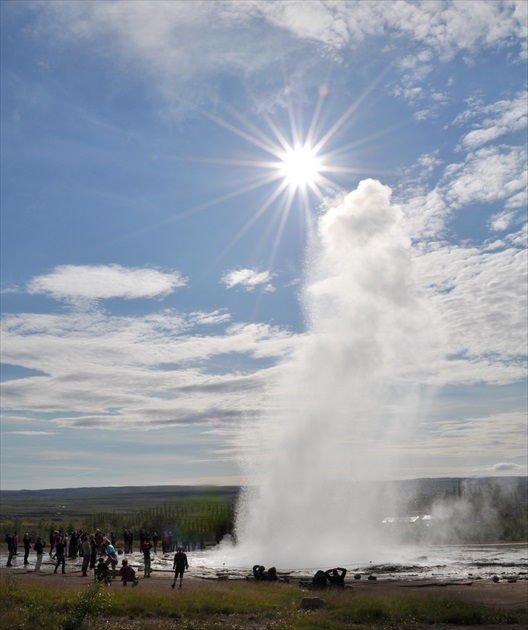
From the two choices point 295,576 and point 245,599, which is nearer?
point 245,599

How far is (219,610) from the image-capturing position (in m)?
20.8

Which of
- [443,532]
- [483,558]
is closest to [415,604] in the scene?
[483,558]

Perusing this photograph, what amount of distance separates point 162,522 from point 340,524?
96.4 ft

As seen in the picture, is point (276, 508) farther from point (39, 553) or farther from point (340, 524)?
point (39, 553)

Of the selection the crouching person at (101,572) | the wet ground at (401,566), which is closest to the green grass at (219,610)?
the crouching person at (101,572)

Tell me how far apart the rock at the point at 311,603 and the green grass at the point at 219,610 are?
0.28m

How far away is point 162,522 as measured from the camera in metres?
70.5

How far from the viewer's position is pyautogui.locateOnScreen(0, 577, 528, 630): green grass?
17225 millimetres

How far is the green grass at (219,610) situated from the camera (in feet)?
56.5

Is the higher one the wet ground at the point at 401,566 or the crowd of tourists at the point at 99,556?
the crowd of tourists at the point at 99,556

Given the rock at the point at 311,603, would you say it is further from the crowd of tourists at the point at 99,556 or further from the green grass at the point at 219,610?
the crowd of tourists at the point at 99,556

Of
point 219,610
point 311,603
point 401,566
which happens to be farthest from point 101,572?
point 401,566

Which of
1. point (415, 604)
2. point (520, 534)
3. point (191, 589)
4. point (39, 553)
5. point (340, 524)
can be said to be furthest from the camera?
point (520, 534)

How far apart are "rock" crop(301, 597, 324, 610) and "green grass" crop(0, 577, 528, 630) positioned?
0.91ft
